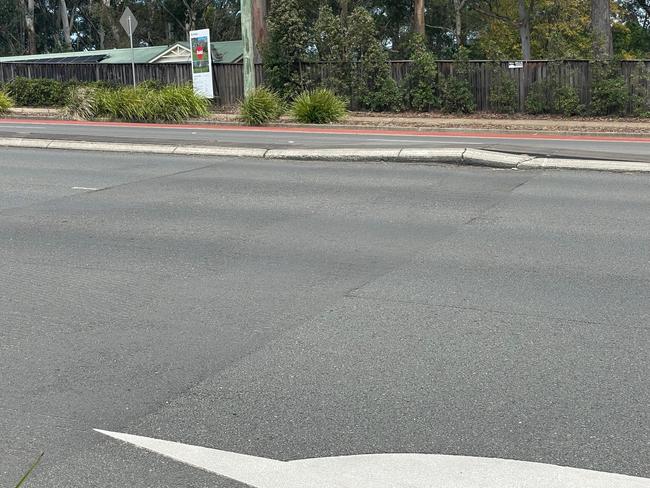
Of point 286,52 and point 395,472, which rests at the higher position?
point 286,52

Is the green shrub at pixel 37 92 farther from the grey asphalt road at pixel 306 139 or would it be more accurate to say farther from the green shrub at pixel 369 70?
the green shrub at pixel 369 70

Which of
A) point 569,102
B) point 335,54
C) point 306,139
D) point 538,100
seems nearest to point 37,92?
point 335,54

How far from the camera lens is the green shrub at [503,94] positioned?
91.2ft

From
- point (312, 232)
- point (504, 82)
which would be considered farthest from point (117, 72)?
point (312, 232)

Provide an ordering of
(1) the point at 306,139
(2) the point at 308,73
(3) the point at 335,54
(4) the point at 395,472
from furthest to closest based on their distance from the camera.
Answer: (2) the point at 308,73, (3) the point at 335,54, (1) the point at 306,139, (4) the point at 395,472

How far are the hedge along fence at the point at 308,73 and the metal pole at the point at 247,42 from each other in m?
2.10

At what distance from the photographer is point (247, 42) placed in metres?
29.2

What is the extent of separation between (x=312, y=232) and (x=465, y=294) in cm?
281

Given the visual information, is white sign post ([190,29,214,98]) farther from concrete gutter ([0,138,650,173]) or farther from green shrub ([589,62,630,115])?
concrete gutter ([0,138,650,173])

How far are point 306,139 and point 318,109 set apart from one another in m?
5.91

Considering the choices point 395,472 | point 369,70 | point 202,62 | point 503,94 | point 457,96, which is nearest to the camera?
point 395,472

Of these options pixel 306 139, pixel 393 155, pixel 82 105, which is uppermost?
pixel 82 105

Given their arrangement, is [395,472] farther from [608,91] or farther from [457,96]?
[457,96]

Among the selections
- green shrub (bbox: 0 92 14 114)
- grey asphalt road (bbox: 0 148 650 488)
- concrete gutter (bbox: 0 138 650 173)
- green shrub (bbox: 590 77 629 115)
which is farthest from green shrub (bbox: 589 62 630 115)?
green shrub (bbox: 0 92 14 114)
